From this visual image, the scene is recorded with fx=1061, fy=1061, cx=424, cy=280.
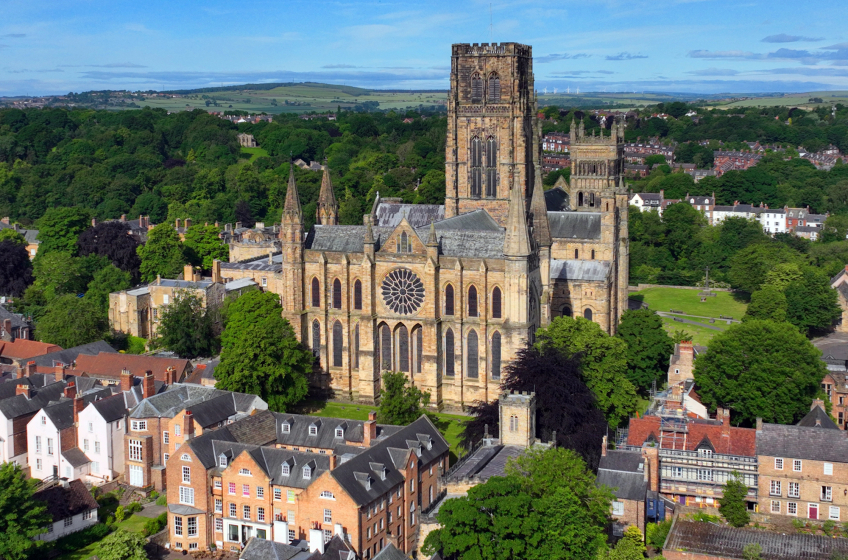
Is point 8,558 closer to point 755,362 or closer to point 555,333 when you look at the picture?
point 555,333

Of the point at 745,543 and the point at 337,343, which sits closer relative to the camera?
the point at 745,543

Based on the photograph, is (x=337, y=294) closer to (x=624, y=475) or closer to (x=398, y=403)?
(x=398, y=403)

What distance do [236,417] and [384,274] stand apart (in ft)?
50.2

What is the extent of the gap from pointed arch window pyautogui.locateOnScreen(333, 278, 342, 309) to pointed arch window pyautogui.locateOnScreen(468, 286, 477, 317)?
880cm

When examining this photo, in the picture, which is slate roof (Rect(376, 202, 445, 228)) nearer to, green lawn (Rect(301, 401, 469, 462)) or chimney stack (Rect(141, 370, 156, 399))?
green lawn (Rect(301, 401, 469, 462))

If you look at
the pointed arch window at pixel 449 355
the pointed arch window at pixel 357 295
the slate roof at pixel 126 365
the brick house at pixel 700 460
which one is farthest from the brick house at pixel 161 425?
the brick house at pixel 700 460

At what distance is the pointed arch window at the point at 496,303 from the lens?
209 feet

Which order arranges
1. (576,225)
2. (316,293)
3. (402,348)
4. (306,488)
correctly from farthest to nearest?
(576,225) → (316,293) → (402,348) → (306,488)

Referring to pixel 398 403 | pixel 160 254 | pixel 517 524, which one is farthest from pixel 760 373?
pixel 160 254

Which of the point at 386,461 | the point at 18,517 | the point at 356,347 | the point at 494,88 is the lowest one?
the point at 18,517

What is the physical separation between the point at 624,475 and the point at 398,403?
1416 centimetres

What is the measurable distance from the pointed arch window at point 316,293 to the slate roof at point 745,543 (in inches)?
1157

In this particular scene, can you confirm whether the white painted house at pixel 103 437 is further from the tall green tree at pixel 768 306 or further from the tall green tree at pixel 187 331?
the tall green tree at pixel 768 306

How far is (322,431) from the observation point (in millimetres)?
52906
